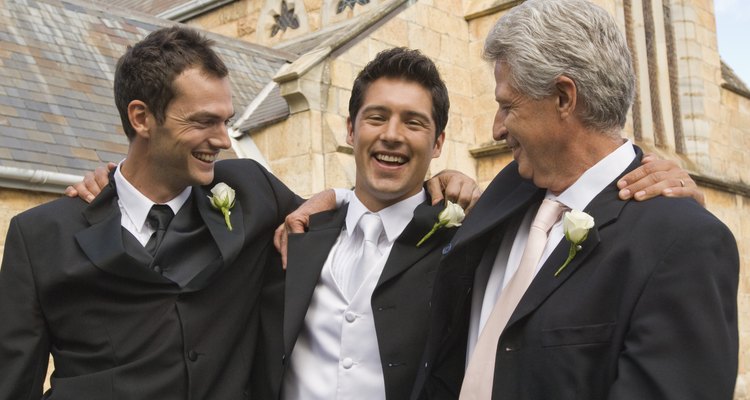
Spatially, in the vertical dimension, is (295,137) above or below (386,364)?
above

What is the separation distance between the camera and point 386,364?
292 centimetres

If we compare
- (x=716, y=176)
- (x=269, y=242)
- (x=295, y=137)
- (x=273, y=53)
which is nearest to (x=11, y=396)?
(x=269, y=242)

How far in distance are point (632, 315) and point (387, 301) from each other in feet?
3.43

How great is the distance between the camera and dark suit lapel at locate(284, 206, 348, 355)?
299cm

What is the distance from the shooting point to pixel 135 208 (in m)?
3.21

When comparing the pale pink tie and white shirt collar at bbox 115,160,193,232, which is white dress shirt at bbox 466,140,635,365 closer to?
the pale pink tie

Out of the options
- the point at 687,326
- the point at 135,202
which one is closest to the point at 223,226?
the point at 135,202

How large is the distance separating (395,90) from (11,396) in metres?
1.69

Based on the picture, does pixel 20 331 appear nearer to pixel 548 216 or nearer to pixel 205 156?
pixel 205 156

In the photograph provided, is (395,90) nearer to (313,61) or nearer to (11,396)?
(11,396)

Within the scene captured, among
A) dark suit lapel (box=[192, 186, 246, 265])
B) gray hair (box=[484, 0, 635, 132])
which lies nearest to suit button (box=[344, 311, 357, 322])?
dark suit lapel (box=[192, 186, 246, 265])

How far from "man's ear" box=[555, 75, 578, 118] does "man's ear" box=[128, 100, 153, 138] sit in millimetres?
1547

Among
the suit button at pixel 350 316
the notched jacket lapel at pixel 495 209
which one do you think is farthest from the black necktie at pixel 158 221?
the notched jacket lapel at pixel 495 209

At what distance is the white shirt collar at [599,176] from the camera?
7.94 ft
